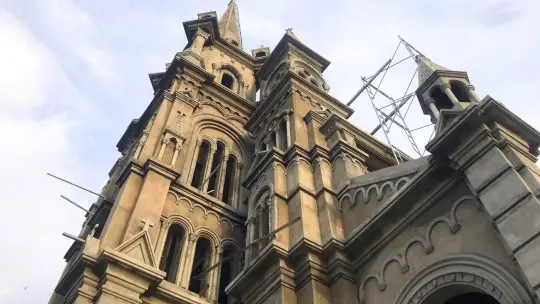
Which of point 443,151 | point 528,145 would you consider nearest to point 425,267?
point 443,151

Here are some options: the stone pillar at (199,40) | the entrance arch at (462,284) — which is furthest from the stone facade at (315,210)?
the stone pillar at (199,40)

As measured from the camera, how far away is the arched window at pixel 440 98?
10.4m

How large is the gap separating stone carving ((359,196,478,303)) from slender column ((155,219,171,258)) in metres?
6.10

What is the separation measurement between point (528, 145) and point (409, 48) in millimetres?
10138

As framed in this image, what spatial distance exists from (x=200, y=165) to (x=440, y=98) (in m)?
11.3

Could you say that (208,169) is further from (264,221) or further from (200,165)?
(264,221)

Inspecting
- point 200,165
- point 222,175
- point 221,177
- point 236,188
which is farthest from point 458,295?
point 200,165

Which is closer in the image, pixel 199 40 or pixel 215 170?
pixel 215 170

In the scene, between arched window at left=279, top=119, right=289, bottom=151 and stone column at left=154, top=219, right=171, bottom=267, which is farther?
arched window at left=279, top=119, right=289, bottom=151

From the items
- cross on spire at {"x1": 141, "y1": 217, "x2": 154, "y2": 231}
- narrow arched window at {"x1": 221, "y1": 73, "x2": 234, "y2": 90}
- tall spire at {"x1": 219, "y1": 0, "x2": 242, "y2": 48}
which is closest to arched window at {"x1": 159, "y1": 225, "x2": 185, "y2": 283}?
cross on spire at {"x1": 141, "y1": 217, "x2": 154, "y2": 231}

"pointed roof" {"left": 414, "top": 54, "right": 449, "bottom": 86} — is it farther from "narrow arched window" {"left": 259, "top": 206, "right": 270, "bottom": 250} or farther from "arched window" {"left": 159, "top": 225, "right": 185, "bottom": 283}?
"arched window" {"left": 159, "top": 225, "right": 185, "bottom": 283}

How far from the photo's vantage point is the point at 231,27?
37469mm

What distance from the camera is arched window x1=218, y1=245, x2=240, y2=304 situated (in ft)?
48.5

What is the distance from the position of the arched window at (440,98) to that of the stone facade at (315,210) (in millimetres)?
25
